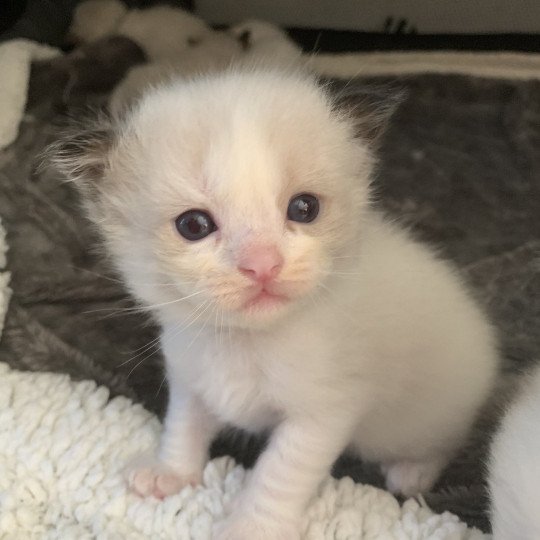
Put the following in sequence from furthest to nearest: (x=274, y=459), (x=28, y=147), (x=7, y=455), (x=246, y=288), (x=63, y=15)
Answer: (x=63, y=15), (x=28, y=147), (x=7, y=455), (x=274, y=459), (x=246, y=288)

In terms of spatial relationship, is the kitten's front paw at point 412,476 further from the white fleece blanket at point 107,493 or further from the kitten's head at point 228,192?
the kitten's head at point 228,192

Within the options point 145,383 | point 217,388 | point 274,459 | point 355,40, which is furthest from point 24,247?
point 355,40

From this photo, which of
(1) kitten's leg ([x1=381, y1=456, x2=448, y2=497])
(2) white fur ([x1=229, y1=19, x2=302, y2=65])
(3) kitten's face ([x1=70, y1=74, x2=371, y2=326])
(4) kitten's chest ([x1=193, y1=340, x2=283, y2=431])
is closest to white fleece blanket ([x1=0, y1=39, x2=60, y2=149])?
(2) white fur ([x1=229, y1=19, x2=302, y2=65])

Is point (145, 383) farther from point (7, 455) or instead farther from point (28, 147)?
point (28, 147)

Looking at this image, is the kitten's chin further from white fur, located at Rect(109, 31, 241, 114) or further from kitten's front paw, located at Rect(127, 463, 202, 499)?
white fur, located at Rect(109, 31, 241, 114)

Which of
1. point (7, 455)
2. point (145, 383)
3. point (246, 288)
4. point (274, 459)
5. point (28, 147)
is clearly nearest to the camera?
point (246, 288)

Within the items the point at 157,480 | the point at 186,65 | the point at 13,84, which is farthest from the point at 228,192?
the point at 186,65

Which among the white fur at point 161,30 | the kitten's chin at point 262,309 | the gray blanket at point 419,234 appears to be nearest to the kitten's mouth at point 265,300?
the kitten's chin at point 262,309
